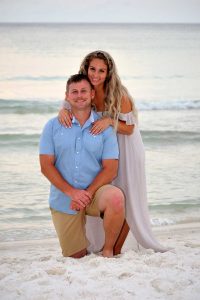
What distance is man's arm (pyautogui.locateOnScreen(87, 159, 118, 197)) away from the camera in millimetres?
3762

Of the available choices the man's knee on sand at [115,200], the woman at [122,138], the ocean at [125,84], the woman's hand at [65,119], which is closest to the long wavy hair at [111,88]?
the woman at [122,138]

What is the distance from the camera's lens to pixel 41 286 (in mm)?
3129

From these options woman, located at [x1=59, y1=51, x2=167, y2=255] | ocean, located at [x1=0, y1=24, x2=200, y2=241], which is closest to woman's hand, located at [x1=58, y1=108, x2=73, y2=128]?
woman, located at [x1=59, y1=51, x2=167, y2=255]

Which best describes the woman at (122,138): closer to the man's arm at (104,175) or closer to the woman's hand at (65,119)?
the woman's hand at (65,119)

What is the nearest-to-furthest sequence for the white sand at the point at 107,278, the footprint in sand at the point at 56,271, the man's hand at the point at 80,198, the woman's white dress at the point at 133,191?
the white sand at the point at 107,278 → the footprint in sand at the point at 56,271 → the man's hand at the point at 80,198 → the woman's white dress at the point at 133,191

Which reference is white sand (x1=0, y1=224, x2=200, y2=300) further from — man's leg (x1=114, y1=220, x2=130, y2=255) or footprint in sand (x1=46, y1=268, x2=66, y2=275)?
man's leg (x1=114, y1=220, x2=130, y2=255)

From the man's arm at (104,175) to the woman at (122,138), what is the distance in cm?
21

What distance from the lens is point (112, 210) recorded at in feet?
12.2

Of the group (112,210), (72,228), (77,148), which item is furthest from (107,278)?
(77,148)

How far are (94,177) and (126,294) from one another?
97cm

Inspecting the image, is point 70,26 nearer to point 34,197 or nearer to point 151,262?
point 34,197

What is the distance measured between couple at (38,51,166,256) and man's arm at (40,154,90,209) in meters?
0.02

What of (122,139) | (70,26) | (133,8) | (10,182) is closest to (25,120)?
(10,182)

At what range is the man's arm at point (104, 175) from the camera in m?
3.76
